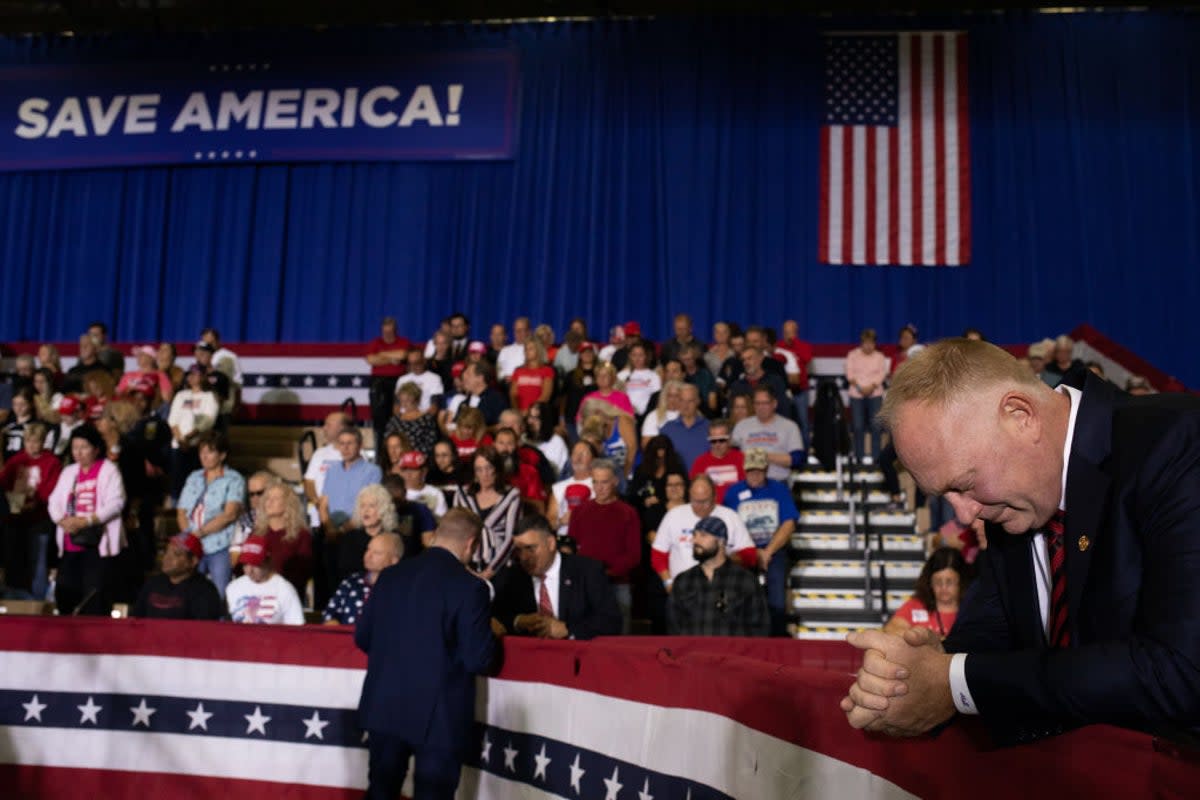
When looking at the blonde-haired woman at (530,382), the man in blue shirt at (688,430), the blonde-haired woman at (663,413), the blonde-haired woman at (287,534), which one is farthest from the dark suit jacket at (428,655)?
the blonde-haired woman at (530,382)

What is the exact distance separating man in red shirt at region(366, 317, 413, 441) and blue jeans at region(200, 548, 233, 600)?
3748mm

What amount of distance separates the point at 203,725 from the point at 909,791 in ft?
17.4

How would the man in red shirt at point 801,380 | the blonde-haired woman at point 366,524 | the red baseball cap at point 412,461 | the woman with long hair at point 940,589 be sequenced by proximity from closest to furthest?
the woman with long hair at point 940,589 → the blonde-haired woman at point 366,524 → the red baseball cap at point 412,461 → the man in red shirt at point 801,380

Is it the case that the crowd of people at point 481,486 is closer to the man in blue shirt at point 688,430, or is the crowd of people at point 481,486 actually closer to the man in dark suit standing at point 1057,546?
the man in blue shirt at point 688,430

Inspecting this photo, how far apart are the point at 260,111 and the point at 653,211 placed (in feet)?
22.1

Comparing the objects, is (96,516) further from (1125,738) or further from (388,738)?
(1125,738)

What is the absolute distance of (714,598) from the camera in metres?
8.86

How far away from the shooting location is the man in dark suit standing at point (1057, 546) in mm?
2016

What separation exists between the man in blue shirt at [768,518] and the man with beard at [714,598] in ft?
3.76

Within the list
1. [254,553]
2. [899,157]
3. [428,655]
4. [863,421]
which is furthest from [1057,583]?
[899,157]

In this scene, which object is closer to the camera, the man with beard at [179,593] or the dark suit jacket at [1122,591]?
the dark suit jacket at [1122,591]

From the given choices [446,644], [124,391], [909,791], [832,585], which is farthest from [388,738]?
[124,391]

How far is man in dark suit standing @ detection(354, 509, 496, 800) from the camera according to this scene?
630 centimetres

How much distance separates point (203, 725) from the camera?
7.25 meters
